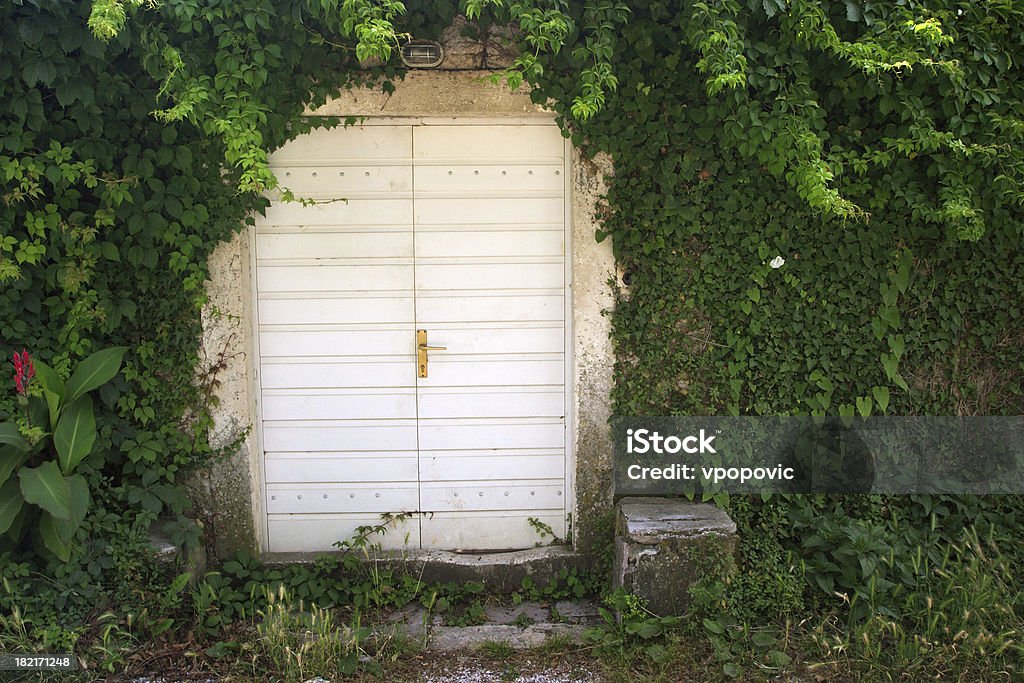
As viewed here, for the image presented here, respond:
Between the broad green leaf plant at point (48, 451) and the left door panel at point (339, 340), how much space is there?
0.95m

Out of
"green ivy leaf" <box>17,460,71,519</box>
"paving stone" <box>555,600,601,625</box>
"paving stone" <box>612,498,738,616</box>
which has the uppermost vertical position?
"green ivy leaf" <box>17,460,71,519</box>

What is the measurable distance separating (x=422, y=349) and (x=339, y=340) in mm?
510

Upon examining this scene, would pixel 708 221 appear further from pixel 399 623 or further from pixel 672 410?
pixel 399 623

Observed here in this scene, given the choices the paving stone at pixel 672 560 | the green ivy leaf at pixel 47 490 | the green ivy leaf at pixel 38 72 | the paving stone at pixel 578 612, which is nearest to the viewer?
the green ivy leaf at pixel 47 490

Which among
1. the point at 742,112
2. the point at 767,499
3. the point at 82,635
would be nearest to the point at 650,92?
the point at 742,112

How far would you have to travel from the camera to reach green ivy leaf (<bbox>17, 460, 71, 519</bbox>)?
3.75 m

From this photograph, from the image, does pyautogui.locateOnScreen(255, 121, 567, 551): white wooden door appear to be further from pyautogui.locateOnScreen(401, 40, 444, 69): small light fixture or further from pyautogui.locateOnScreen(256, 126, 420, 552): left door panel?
pyautogui.locateOnScreen(401, 40, 444, 69): small light fixture

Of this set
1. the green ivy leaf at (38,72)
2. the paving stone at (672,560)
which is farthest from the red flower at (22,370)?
the paving stone at (672,560)

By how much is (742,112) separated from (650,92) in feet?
1.76

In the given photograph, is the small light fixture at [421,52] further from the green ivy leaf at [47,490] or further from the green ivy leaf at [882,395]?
the green ivy leaf at [882,395]

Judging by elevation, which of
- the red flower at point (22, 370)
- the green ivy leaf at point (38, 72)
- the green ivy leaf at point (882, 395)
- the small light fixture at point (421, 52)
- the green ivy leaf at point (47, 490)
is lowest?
the green ivy leaf at point (47, 490)

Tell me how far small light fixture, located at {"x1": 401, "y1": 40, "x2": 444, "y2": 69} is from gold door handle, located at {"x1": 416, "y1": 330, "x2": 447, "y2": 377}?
1.56m

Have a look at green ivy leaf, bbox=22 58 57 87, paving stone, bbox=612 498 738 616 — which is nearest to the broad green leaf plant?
green ivy leaf, bbox=22 58 57 87

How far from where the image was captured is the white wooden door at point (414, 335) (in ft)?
15.1
